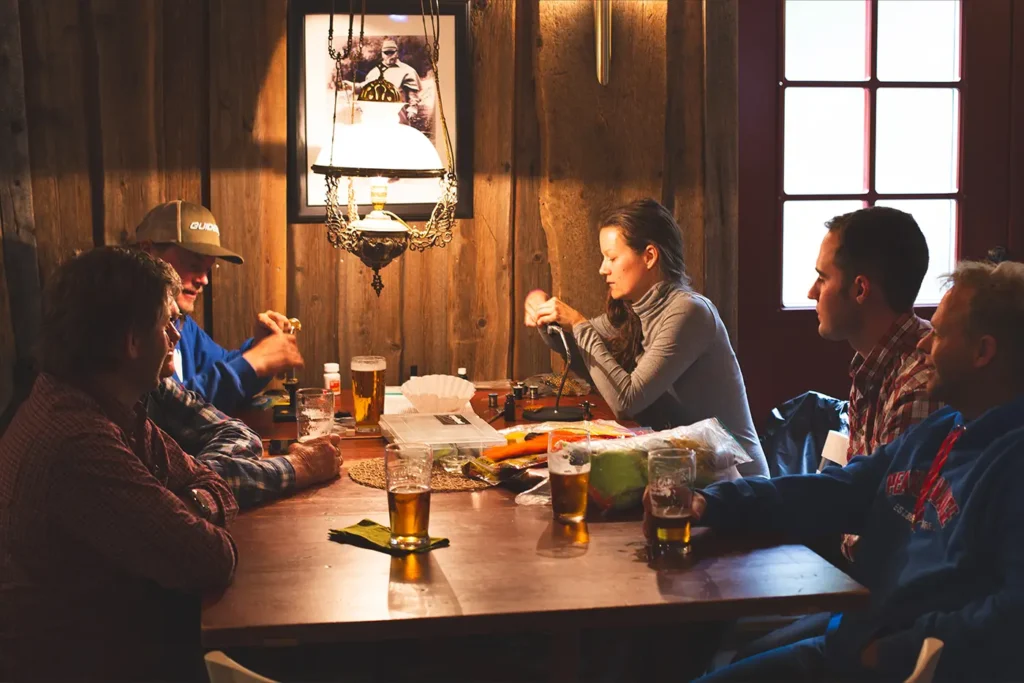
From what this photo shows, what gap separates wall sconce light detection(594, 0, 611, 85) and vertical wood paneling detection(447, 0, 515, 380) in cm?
30

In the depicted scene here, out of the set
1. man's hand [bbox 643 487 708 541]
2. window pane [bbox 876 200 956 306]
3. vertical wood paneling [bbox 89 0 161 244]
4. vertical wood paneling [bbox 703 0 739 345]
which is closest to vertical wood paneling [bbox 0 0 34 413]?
vertical wood paneling [bbox 89 0 161 244]

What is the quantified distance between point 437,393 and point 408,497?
128 centimetres

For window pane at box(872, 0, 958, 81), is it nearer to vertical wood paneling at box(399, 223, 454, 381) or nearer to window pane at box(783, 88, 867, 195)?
window pane at box(783, 88, 867, 195)

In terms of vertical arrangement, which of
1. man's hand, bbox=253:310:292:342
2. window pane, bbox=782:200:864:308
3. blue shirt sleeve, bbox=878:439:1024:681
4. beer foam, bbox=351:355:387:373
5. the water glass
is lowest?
blue shirt sleeve, bbox=878:439:1024:681

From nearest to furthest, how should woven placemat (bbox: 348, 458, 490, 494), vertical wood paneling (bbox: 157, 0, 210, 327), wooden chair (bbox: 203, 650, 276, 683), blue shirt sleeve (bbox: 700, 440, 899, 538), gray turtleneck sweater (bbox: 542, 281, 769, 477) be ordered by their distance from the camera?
wooden chair (bbox: 203, 650, 276, 683) < blue shirt sleeve (bbox: 700, 440, 899, 538) < woven placemat (bbox: 348, 458, 490, 494) < gray turtleneck sweater (bbox: 542, 281, 769, 477) < vertical wood paneling (bbox: 157, 0, 210, 327)

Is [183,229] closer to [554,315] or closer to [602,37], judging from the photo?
[554,315]

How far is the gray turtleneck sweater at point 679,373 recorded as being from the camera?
3207 mm

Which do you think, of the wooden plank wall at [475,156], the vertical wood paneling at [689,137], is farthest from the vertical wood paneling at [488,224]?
the vertical wood paneling at [689,137]

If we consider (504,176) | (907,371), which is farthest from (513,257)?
(907,371)

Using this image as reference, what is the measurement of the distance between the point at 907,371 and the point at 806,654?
2.11 feet

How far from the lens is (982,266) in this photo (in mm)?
1931

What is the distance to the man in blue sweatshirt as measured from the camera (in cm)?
172

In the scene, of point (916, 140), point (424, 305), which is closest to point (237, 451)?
point (424, 305)

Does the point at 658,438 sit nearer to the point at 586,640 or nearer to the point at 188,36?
the point at 586,640
